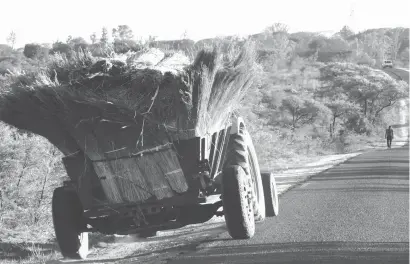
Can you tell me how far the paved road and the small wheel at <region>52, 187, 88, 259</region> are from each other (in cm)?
124

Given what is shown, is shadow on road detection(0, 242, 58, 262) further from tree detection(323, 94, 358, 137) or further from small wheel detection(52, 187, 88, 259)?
tree detection(323, 94, 358, 137)

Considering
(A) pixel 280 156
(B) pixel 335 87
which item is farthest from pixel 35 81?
(B) pixel 335 87

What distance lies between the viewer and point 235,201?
5570 mm

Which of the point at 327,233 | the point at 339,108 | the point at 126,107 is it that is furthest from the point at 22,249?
the point at 339,108

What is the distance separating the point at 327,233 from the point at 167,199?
10.7ft

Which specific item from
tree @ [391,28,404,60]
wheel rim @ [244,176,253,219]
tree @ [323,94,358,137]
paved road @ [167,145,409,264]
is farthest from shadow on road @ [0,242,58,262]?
tree @ [391,28,404,60]

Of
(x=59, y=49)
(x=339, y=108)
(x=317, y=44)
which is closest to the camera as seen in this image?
(x=59, y=49)

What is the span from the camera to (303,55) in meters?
99.7

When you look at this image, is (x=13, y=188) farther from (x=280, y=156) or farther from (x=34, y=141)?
(x=280, y=156)

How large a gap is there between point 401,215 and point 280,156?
19602mm

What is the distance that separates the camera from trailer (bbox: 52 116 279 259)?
5.61 metres

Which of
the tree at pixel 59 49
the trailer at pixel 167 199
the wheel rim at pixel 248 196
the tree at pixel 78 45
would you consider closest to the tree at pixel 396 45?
the tree at pixel 78 45

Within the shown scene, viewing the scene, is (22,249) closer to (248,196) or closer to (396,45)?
(248,196)

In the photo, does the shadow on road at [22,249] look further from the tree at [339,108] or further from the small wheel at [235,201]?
the tree at [339,108]
